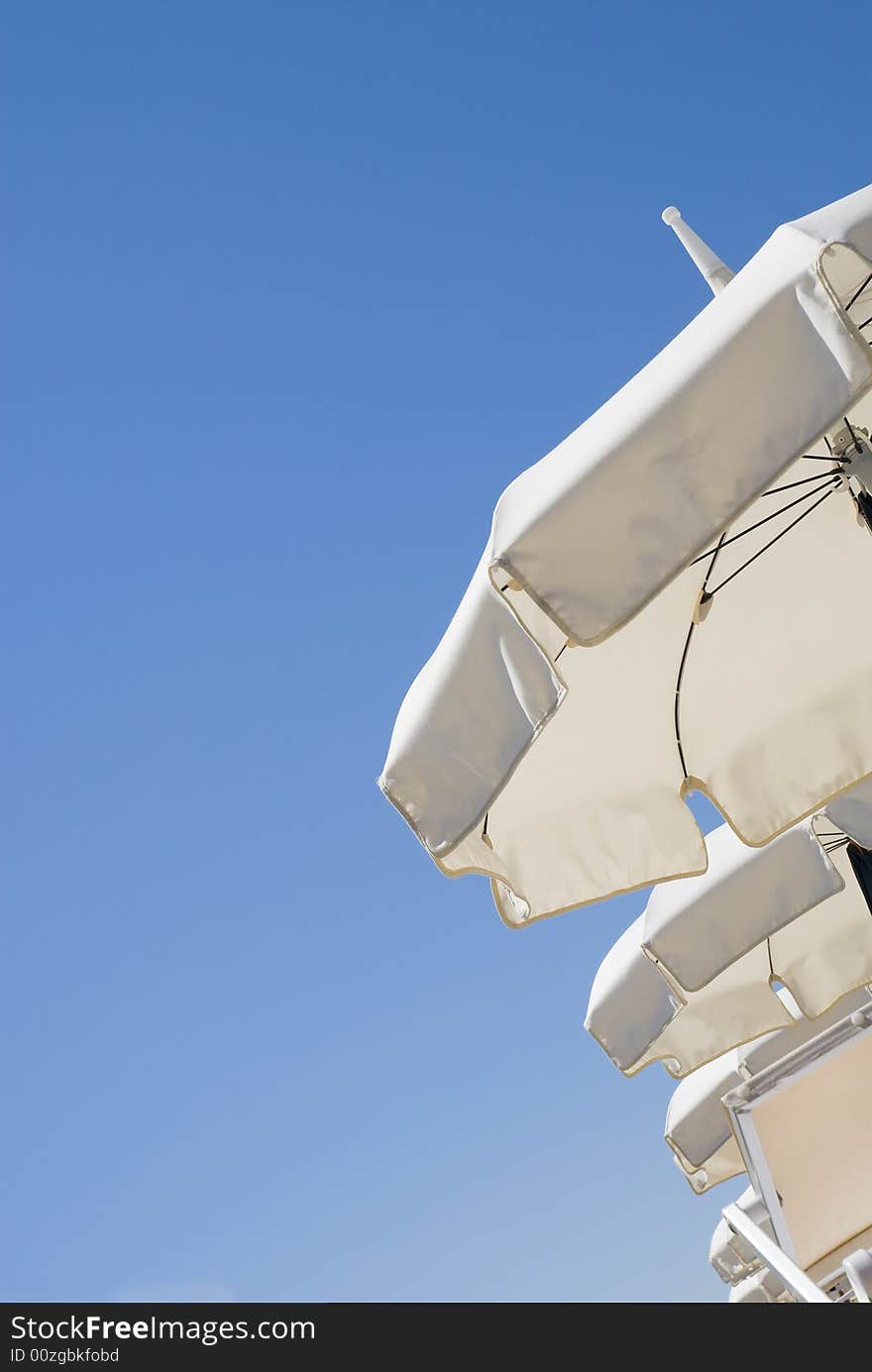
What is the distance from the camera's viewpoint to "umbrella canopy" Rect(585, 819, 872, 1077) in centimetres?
526

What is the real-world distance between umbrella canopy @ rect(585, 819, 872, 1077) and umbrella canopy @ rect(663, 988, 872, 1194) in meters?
0.61

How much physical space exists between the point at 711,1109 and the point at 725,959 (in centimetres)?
222

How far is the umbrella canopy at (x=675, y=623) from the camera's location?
2680 millimetres

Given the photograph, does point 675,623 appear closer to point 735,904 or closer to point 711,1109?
point 735,904

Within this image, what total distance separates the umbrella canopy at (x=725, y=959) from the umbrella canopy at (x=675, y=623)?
676mm

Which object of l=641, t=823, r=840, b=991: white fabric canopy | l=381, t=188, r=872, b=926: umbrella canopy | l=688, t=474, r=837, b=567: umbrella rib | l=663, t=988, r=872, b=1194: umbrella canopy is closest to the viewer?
l=381, t=188, r=872, b=926: umbrella canopy

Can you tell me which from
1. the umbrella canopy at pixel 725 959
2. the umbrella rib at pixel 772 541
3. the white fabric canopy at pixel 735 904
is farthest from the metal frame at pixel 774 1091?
the umbrella rib at pixel 772 541

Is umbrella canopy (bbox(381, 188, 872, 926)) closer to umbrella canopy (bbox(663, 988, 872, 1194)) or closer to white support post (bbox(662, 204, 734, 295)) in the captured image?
white support post (bbox(662, 204, 734, 295))

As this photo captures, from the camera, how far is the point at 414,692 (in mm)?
3500

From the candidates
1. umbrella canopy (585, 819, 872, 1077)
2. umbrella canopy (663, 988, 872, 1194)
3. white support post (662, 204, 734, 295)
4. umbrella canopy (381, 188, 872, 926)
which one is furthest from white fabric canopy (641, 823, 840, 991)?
white support post (662, 204, 734, 295)
